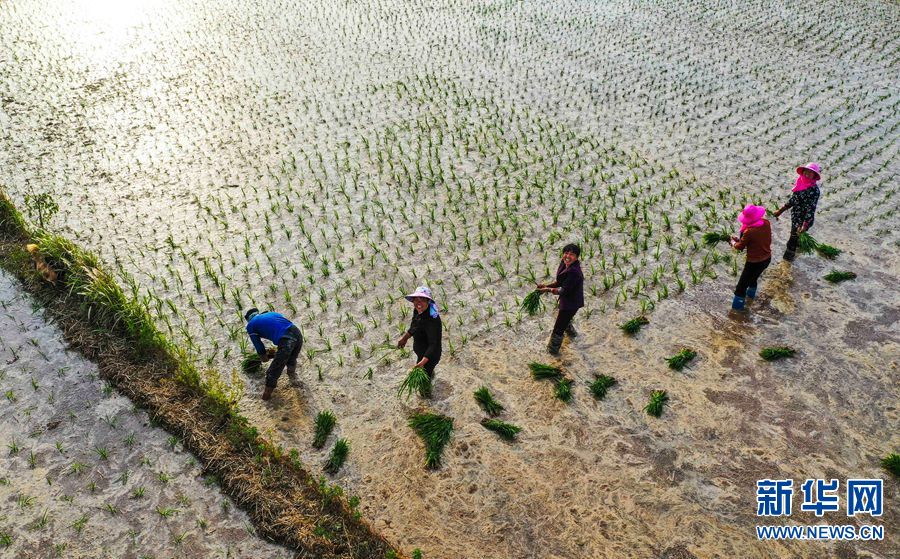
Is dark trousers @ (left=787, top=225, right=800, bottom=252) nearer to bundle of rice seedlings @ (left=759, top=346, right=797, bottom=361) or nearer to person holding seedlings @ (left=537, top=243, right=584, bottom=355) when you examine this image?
bundle of rice seedlings @ (left=759, top=346, right=797, bottom=361)

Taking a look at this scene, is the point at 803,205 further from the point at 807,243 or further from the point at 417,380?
the point at 417,380

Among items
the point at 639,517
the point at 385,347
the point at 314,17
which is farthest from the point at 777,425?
the point at 314,17

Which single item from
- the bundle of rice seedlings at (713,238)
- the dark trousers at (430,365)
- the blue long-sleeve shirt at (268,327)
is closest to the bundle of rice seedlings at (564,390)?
the dark trousers at (430,365)

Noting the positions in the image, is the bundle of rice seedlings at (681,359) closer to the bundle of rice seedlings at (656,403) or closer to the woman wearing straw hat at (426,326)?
the bundle of rice seedlings at (656,403)

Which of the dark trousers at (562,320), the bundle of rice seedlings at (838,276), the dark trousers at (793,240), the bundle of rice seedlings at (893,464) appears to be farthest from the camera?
the dark trousers at (793,240)

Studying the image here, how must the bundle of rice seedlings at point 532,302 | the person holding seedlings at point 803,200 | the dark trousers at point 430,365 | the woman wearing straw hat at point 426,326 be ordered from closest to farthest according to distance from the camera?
the woman wearing straw hat at point 426,326, the dark trousers at point 430,365, the bundle of rice seedlings at point 532,302, the person holding seedlings at point 803,200

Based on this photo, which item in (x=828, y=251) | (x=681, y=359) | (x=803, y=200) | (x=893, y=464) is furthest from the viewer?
(x=828, y=251)

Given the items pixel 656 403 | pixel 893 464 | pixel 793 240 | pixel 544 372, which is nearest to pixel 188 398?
pixel 544 372
